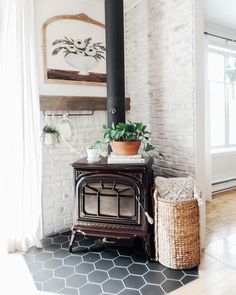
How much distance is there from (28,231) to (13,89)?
1.24 m

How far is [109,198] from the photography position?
217 cm

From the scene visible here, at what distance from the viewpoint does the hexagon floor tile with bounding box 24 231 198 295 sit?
182 centimetres

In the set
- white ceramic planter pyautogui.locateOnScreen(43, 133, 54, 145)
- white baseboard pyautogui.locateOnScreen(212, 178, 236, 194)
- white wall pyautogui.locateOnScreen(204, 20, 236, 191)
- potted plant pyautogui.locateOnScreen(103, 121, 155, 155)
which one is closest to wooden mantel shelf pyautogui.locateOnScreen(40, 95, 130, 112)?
white ceramic planter pyautogui.locateOnScreen(43, 133, 54, 145)

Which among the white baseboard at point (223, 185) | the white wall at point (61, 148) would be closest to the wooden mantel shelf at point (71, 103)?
the white wall at point (61, 148)

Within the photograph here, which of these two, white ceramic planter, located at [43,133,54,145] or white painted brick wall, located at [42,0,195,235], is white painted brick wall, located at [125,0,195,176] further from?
white ceramic planter, located at [43,133,54,145]

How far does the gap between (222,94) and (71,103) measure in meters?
2.57

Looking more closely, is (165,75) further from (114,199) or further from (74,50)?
(114,199)

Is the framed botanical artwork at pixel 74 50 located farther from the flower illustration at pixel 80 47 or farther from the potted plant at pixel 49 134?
the potted plant at pixel 49 134

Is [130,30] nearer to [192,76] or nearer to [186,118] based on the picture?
[192,76]

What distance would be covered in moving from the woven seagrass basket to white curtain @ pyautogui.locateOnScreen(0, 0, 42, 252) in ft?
3.72

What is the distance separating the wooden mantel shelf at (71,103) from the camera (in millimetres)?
2551

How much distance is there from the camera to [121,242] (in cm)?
243

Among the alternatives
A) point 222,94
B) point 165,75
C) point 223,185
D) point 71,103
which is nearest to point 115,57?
point 165,75

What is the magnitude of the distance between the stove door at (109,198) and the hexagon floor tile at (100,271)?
1.07 feet
